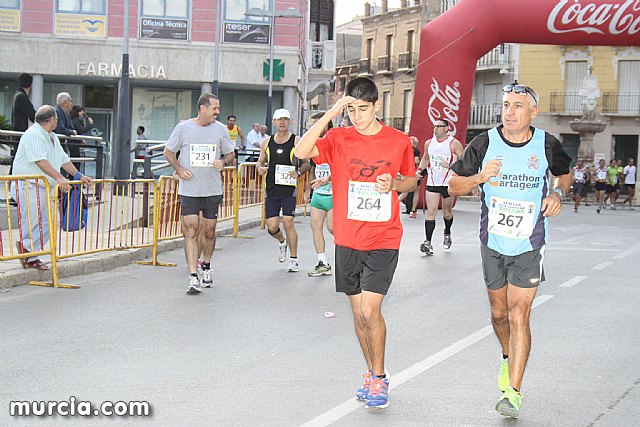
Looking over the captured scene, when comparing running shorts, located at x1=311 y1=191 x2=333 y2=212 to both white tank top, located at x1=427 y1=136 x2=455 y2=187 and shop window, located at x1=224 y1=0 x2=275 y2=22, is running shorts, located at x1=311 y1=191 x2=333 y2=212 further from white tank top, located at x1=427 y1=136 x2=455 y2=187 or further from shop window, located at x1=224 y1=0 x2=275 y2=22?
shop window, located at x1=224 y1=0 x2=275 y2=22

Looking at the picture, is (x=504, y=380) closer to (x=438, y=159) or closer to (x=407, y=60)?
(x=438, y=159)

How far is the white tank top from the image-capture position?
49.3 ft

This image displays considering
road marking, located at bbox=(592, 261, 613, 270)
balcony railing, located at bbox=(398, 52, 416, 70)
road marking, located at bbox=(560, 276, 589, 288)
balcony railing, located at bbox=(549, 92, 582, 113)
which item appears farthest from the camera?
balcony railing, located at bbox=(398, 52, 416, 70)

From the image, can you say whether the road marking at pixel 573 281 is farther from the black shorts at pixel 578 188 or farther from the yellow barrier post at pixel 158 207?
the black shorts at pixel 578 188

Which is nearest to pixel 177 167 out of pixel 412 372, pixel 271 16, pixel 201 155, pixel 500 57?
pixel 201 155

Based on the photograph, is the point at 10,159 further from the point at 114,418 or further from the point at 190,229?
the point at 114,418

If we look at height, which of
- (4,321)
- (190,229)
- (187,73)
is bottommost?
(4,321)

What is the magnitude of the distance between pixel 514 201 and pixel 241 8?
28.8 meters

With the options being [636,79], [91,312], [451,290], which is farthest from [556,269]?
[636,79]

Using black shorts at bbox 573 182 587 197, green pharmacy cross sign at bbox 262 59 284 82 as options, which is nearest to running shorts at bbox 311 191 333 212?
black shorts at bbox 573 182 587 197

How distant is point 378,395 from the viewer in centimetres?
614

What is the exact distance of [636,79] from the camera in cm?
5034

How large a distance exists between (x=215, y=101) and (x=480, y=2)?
14006 mm

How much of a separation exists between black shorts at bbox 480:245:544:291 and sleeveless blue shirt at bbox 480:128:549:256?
4 cm
